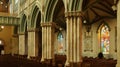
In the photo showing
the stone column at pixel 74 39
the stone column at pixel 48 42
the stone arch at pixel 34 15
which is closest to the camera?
the stone column at pixel 74 39

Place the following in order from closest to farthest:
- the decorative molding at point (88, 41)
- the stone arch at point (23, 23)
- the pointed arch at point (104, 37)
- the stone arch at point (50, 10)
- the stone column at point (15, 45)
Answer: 1. the stone arch at point (50, 10)
2. the pointed arch at point (104, 37)
3. the decorative molding at point (88, 41)
4. the stone arch at point (23, 23)
5. the stone column at point (15, 45)

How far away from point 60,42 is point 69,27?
64.3 ft

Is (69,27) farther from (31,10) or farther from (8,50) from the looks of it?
(8,50)

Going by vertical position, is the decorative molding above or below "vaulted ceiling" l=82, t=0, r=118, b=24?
below

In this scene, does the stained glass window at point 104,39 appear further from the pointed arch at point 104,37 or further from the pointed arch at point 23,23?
the pointed arch at point 23,23

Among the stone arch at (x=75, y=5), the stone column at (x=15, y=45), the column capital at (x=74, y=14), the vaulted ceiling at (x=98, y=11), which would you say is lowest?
the stone column at (x=15, y=45)

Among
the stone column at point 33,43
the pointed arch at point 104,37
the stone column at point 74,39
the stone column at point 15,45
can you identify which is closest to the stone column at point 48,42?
the stone column at point 33,43

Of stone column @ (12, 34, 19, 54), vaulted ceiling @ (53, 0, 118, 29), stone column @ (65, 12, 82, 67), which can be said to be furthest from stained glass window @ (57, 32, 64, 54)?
stone column @ (65, 12, 82, 67)

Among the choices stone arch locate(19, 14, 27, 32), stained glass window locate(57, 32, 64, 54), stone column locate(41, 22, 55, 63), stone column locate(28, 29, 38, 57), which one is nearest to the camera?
stone column locate(41, 22, 55, 63)

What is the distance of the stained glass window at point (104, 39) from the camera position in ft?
86.5

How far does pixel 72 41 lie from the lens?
1599cm

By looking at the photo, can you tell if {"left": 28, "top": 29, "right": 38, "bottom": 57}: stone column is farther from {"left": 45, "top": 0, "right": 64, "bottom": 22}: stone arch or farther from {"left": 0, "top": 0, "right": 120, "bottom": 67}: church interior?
{"left": 45, "top": 0, "right": 64, "bottom": 22}: stone arch

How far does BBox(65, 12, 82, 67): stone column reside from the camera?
52.1 feet

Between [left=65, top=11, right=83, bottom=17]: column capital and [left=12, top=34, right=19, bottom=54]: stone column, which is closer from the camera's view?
[left=65, top=11, right=83, bottom=17]: column capital
